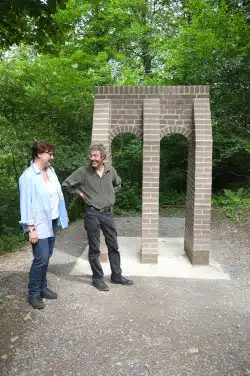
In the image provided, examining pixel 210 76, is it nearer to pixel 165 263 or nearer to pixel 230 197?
pixel 230 197

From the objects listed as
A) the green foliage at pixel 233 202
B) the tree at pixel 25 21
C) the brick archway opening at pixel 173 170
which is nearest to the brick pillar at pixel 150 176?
the tree at pixel 25 21

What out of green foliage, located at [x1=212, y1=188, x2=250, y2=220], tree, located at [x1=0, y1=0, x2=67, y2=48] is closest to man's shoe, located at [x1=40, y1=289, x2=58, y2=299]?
tree, located at [x1=0, y1=0, x2=67, y2=48]

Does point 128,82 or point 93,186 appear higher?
point 128,82

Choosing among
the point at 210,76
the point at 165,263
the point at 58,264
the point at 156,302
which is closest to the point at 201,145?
the point at 165,263

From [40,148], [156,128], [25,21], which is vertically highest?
[25,21]

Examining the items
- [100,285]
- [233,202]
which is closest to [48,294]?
[100,285]

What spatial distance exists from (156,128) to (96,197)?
1.64m

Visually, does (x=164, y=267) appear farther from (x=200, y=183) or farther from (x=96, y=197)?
(x=96, y=197)

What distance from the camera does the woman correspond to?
425 centimetres

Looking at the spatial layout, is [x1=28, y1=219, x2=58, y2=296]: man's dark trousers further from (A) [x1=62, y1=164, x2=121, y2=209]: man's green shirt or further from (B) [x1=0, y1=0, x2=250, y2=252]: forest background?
(B) [x1=0, y1=0, x2=250, y2=252]: forest background

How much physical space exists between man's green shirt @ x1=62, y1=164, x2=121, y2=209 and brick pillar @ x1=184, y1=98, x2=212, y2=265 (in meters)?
1.53

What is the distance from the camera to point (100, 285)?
16.6ft

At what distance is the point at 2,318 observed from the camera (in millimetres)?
4270

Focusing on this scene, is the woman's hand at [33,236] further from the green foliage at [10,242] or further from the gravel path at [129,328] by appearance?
the green foliage at [10,242]
